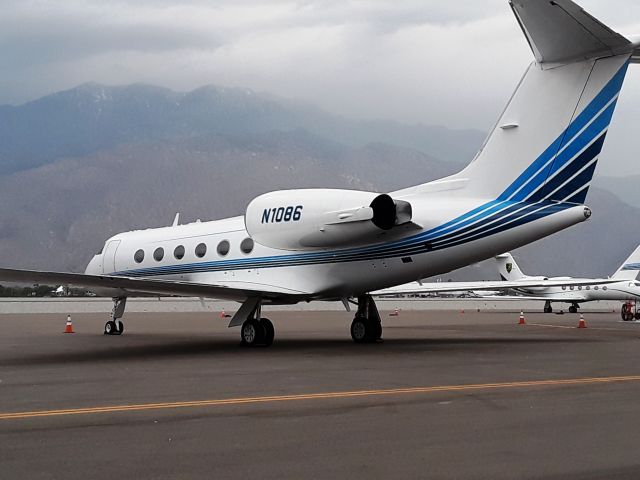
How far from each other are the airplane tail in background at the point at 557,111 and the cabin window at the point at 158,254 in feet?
29.1

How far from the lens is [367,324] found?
1809 cm

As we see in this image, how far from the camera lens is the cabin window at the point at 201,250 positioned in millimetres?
19047

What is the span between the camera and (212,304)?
56219 mm

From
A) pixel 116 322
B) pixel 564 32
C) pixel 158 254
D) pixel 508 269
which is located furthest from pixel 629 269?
pixel 564 32

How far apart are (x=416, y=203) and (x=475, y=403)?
7029mm

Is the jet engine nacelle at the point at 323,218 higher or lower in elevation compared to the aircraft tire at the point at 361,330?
higher

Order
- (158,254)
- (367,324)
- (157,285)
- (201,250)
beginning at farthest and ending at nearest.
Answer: (158,254)
(201,250)
(367,324)
(157,285)

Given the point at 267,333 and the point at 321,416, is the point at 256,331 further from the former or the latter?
the point at 321,416

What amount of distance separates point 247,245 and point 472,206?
18.5 ft

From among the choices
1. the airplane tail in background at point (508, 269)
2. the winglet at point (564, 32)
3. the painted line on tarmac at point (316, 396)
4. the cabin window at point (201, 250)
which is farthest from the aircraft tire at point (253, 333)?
the airplane tail in background at point (508, 269)

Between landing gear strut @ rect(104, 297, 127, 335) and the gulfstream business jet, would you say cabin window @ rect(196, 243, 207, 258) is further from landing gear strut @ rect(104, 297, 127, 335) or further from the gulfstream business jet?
landing gear strut @ rect(104, 297, 127, 335)

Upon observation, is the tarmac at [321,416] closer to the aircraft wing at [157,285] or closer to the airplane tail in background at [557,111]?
the aircraft wing at [157,285]

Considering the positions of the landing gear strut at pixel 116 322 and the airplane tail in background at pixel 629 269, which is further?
the airplane tail in background at pixel 629 269

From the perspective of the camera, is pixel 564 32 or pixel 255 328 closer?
pixel 564 32
